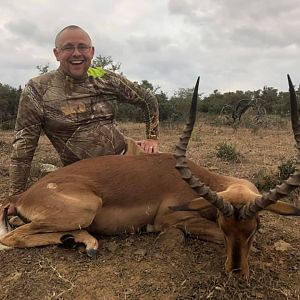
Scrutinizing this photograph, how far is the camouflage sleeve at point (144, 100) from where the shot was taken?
7375 millimetres

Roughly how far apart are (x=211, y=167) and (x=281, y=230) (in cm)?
366

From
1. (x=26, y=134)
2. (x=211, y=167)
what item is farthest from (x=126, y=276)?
(x=211, y=167)

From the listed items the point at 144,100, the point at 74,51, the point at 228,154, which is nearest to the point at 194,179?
the point at 74,51

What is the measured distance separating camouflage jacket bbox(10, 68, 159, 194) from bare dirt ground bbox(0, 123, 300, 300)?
5.35 feet

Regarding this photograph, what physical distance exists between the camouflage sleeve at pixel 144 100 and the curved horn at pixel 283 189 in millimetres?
3285

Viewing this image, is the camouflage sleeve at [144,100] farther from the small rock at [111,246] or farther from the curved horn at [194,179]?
the curved horn at [194,179]

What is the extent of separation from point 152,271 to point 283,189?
1.50 meters

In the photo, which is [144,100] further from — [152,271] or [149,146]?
[152,271]

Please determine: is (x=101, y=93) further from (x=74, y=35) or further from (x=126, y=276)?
(x=126, y=276)

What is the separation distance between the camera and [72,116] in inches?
268

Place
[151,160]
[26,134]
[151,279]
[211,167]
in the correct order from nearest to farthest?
[151,279] → [151,160] → [26,134] → [211,167]

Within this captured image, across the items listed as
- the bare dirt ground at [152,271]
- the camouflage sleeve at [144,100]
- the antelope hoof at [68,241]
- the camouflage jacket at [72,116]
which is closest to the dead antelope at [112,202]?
the antelope hoof at [68,241]

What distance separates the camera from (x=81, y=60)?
22.3 feet

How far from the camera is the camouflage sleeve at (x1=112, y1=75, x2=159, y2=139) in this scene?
738 cm
